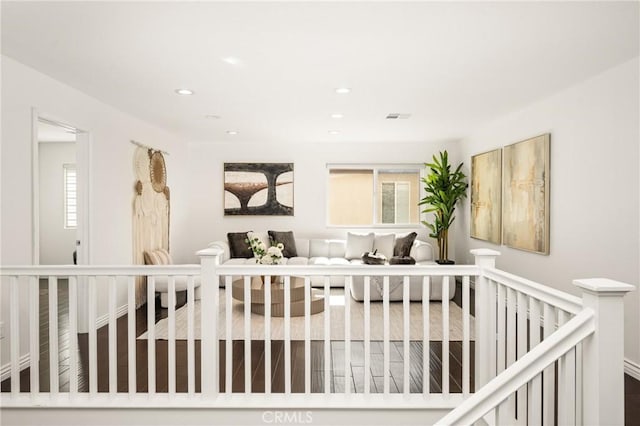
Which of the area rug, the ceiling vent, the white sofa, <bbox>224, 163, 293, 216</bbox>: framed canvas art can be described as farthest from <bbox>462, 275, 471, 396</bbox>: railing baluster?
<bbox>224, 163, 293, 216</bbox>: framed canvas art

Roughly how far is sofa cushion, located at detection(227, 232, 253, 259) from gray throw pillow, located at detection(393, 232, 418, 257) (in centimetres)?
236

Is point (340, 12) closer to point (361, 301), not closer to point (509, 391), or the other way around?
point (509, 391)

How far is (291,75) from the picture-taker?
3.44 meters

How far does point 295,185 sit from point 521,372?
20.0 feet

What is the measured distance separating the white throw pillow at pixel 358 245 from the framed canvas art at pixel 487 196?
1.56 meters

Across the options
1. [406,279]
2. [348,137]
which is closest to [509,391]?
[406,279]

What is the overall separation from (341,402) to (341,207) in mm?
5170

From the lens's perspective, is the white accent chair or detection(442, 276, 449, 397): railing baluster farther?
the white accent chair

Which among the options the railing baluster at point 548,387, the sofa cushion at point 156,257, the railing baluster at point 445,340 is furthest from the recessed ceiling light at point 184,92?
the railing baluster at point 548,387

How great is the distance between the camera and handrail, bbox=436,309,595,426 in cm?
132

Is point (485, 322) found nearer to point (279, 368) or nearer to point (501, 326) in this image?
point (501, 326)

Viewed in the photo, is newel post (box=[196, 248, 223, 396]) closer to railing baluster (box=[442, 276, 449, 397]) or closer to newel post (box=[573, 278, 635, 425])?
railing baluster (box=[442, 276, 449, 397])

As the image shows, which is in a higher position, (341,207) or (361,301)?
(341,207)

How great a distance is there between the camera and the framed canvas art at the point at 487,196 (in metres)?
5.30
